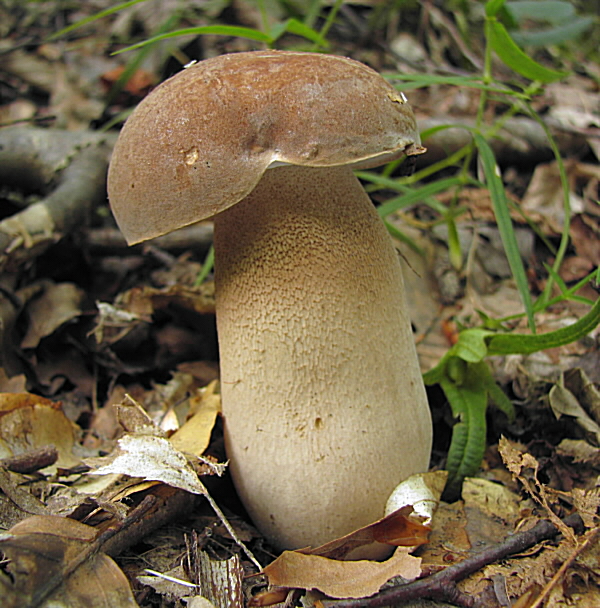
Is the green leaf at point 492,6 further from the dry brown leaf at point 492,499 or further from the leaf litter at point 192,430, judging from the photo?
the dry brown leaf at point 492,499

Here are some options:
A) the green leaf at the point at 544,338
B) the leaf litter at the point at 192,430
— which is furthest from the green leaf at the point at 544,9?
the green leaf at the point at 544,338

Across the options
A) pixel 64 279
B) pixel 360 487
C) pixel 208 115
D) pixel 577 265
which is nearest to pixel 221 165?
pixel 208 115

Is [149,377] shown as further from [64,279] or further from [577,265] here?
[577,265]

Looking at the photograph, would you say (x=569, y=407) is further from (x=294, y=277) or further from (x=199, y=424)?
(x=199, y=424)

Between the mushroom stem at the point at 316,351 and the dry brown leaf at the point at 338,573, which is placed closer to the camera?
the dry brown leaf at the point at 338,573

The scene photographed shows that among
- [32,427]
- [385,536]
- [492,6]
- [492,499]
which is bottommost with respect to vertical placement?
[492,499]

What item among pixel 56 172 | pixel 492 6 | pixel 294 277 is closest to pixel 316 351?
pixel 294 277
